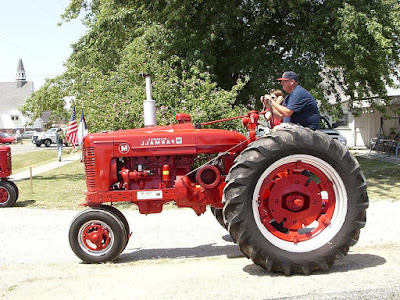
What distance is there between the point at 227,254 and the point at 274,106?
1.96m

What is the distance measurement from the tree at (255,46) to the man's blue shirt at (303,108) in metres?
6.18

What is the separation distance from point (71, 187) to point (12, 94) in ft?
240

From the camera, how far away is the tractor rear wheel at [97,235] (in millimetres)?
5461

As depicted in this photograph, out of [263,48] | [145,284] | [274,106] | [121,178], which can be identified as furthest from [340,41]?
[145,284]

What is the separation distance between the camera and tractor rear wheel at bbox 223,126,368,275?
4762mm

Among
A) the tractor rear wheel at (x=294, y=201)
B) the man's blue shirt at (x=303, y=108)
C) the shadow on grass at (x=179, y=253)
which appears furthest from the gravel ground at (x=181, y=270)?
the man's blue shirt at (x=303, y=108)

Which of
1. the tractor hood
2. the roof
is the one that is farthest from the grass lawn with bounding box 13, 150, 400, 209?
the roof

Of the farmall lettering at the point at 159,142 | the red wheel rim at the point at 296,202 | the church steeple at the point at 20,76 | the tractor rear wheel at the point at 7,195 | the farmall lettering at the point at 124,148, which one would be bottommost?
the tractor rear wheel at the point at 7,195

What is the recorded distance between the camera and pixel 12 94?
80.4 metres

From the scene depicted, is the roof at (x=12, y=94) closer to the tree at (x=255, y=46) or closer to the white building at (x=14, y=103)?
the white building at (x=14, y=103)

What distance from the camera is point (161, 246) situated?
6.55 m

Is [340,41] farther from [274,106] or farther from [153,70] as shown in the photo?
[274,106]

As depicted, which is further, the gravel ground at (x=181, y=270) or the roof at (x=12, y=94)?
the roof at (x=12, y=94)

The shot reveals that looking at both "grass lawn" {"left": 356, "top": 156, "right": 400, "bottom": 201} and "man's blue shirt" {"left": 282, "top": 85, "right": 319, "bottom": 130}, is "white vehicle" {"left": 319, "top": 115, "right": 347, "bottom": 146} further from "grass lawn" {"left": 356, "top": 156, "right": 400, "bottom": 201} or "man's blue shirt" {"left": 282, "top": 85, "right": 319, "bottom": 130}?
"man's blue shirt" {"left": 282, "top": 85, "right": 319, "bottom": 130}
